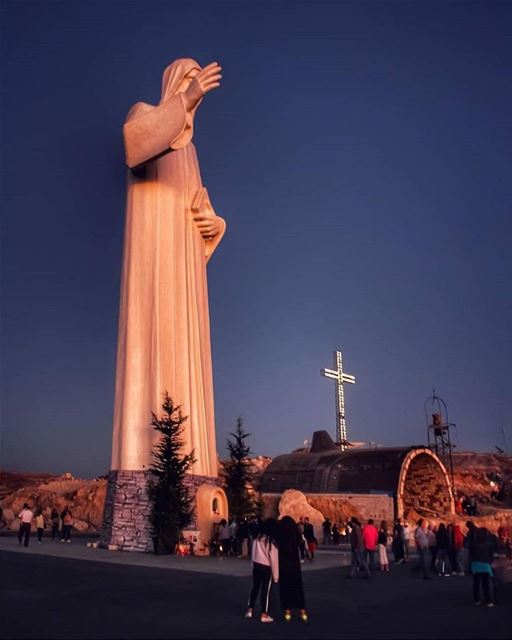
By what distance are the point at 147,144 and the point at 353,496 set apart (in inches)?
918

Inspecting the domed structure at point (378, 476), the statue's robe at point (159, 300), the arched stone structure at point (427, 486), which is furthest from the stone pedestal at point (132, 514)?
the arched stone structure at point (427, 486)

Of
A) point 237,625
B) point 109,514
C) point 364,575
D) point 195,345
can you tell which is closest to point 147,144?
point 195,345

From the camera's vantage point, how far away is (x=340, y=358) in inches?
2790

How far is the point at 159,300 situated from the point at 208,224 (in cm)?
447

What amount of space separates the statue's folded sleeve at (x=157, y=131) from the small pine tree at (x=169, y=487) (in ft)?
26.7

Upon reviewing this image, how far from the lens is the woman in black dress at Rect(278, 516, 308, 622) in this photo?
32.3ft

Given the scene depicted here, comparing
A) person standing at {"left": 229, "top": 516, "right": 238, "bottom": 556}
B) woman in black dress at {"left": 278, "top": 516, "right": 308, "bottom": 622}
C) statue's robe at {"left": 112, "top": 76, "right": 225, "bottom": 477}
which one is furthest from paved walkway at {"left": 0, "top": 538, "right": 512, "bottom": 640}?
statue's robe at {"left": 112, "top": 76, "right": 225, "bottom": 477}

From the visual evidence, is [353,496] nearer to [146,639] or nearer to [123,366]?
[123,366]

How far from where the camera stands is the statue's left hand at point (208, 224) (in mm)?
26500

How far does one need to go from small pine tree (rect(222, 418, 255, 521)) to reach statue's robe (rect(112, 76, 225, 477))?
42.4 inches

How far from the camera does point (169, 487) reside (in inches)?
851

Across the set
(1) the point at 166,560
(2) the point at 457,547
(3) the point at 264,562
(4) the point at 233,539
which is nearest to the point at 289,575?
(3) the point at 264,562

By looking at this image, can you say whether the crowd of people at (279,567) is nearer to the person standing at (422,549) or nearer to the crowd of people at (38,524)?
the person standing at (422,549)

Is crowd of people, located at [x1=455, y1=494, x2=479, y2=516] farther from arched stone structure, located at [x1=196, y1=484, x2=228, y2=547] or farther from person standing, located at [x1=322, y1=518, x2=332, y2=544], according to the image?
arched stone structure, located at [x1=196, y1=484, x2=228, y2=547]
